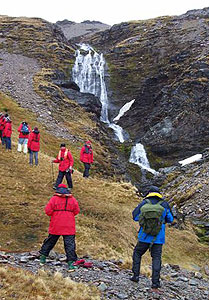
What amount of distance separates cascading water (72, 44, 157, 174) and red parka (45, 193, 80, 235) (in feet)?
118

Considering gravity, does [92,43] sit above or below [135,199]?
above

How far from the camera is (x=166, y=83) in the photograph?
59875 millimetres

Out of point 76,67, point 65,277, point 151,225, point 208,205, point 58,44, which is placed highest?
point 58,44

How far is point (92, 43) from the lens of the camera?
4205 inches

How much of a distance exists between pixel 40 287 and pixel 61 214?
2432mm

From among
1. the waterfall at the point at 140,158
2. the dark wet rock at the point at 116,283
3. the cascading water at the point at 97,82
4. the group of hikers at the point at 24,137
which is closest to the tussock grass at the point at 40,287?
the dark wet rock at the point at 116,283

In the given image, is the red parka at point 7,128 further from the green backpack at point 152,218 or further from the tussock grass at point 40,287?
the green backpack at point 152,218

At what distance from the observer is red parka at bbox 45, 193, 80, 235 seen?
354 inches

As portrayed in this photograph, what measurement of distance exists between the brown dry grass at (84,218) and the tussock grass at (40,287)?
135 inches

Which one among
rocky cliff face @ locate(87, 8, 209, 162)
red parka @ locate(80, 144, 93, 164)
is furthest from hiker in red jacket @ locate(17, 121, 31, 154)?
rocky cliff face @ locate(87, 8, 209, 162)

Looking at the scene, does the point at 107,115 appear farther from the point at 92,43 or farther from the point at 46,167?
the point at 92,43

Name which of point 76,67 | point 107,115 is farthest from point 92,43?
point 107,115

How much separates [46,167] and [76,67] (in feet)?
167

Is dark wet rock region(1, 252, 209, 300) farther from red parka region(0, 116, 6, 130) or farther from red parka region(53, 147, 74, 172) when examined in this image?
red parka region(0, 116, 6, 130)
